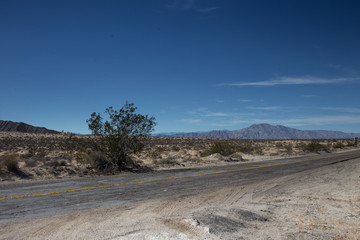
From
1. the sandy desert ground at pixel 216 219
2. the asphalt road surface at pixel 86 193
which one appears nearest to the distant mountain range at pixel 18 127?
the asphalt road surface at pixel 86 193

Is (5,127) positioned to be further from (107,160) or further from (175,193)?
(175,193)

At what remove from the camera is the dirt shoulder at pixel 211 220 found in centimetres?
516

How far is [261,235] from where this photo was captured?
17.1 feet

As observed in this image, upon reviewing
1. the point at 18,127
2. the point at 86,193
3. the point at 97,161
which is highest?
the point at 18,127

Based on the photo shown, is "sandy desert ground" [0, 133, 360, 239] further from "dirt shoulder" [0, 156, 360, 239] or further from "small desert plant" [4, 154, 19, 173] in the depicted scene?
"small desert plant" [4, 154, 19, 173]

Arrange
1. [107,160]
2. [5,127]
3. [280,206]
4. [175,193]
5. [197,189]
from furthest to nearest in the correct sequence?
[5,127], [107,160], [197,189], [175,193], [280,206]

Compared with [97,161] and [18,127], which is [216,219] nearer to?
[97,161]

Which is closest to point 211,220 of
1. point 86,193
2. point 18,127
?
point 86,193

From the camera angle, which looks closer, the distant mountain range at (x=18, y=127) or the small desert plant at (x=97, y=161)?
the small desert plant at (x=97, y=161)

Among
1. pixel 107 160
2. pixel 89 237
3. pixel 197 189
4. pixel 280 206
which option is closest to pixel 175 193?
pixel 197 189

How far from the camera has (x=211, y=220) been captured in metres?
5.88

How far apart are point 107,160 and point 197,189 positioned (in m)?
7.81

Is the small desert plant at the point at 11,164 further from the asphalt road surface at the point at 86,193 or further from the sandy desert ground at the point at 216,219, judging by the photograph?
the sandy desert ground at the point at 216,219

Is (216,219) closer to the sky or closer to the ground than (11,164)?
closer to the ground
